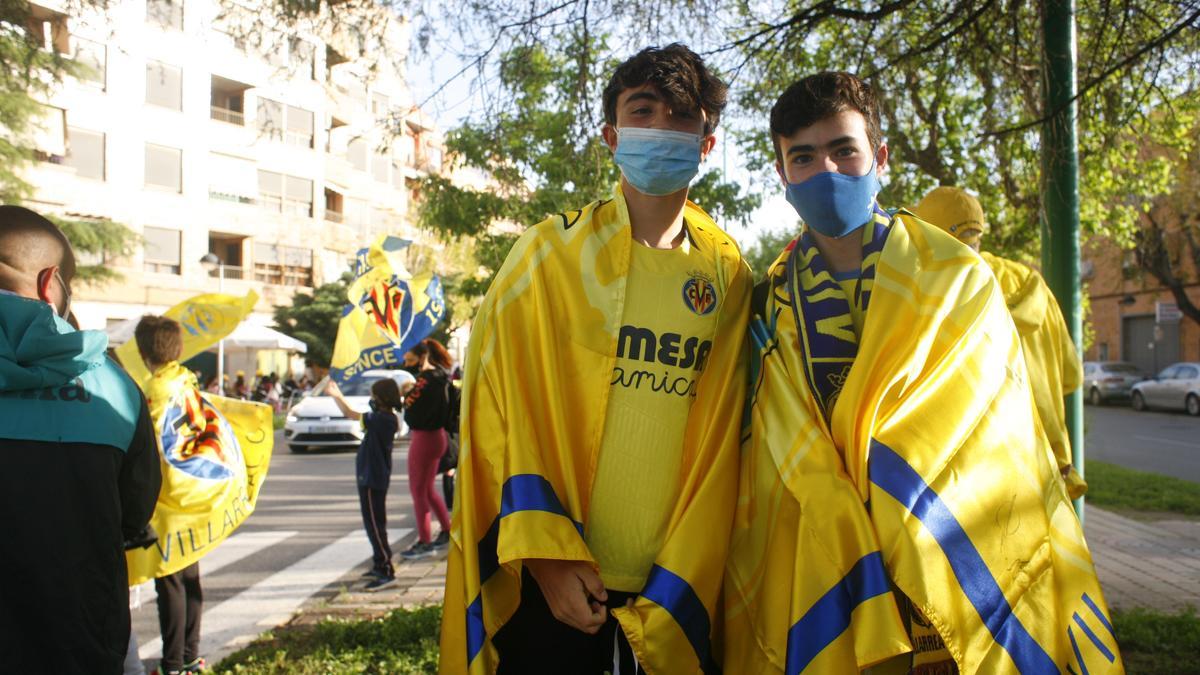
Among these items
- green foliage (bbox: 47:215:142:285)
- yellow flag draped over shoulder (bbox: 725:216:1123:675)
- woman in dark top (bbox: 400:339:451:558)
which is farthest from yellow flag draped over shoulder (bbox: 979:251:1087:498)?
green foliage (bbox: 47:215:142:285)

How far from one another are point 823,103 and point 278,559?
641cm

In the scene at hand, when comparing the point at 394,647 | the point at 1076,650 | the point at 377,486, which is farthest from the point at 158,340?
the point at 1076,650

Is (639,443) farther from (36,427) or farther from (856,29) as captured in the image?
(856,29)

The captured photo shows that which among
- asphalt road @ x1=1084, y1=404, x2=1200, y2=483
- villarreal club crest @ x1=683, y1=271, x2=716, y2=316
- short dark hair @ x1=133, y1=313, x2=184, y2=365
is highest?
villarreal club crest @ x1=683, y1=271, x2=716, y2=316

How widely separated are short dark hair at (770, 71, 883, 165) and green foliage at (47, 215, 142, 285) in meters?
18.9

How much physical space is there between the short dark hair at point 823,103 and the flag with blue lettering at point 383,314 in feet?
18.5

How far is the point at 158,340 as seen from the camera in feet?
14.6

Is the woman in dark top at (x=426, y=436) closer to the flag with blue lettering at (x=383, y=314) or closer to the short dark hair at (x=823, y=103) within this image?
the flag with blue lettering at (x=383, y=314)

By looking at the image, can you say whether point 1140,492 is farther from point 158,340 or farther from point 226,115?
point 226,115

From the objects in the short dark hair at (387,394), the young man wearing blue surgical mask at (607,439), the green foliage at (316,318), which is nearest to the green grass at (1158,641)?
the young man wearing blue surgical mask at (607,439)

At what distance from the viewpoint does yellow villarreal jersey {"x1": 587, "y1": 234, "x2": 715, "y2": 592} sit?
207 cm

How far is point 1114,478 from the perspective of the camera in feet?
35.8

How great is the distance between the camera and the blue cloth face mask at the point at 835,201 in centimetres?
215

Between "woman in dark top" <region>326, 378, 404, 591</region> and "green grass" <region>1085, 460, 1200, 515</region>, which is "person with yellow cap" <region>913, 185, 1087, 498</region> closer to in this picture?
"woman in dark top" <region>326, 378, 404, 591</region>
